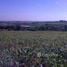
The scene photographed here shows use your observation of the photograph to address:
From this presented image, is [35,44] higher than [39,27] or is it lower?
lower

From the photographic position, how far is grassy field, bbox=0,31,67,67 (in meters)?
1.65

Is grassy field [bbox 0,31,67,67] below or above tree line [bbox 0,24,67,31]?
below

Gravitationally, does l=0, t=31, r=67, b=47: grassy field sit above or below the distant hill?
below

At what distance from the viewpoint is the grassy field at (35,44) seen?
65.0 inches

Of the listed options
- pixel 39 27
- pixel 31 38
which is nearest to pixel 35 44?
pixel 31 38

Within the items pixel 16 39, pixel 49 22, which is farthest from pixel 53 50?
pixel 16 39

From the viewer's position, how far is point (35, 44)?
1661mm

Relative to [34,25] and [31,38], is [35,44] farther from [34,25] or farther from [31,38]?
[34,25]

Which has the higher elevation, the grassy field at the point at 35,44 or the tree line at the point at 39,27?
the tree line at the point at 39,27

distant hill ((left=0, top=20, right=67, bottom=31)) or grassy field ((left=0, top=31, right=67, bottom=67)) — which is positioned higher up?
distant hill ((left=0, top=20, right=67, bottom=31))

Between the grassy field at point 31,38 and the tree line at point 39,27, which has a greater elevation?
the tree line at point 39,27

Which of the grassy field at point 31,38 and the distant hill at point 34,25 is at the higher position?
the distant hill at point 34,25

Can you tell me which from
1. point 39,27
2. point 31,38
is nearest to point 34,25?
point 39,27

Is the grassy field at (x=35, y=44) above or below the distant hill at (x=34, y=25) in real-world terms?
below
